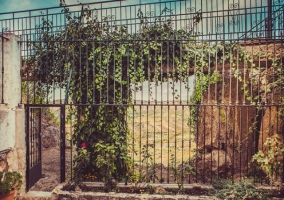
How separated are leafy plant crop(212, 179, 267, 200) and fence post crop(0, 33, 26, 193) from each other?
4.40 metres

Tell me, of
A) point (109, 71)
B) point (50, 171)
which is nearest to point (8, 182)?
point (109, 71)

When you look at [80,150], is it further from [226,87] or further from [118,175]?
[226,87]

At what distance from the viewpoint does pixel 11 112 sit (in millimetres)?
5449

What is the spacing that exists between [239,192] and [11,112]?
511cm

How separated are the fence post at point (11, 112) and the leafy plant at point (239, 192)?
440 cm

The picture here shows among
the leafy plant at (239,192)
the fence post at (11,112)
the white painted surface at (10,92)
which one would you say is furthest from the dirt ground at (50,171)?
the leafy plant at (239,192)

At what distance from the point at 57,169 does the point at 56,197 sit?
448cm

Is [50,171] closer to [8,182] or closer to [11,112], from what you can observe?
[11,112]

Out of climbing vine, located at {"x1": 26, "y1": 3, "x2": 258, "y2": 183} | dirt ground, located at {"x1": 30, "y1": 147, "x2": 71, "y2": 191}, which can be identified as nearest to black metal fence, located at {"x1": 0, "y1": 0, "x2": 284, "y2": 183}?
climbing vine, located at {"x1": 26, "y1": 3, "x2": 258, "y2": 183}

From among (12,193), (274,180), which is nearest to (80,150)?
(12,193)

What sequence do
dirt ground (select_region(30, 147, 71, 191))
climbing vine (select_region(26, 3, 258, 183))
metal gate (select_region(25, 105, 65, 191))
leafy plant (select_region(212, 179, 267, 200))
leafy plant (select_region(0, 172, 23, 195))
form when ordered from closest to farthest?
leafy plant (select_region(0, 172, 23, 195)) → leafy plant (select_region(212, 179, 267, 200)) → metal gate (select_region(25, 105, 65, 191)) → climbing vine (select_region(26, 3, 258, 183)) → dirt ground (select_region(30, 147, 71, 191))

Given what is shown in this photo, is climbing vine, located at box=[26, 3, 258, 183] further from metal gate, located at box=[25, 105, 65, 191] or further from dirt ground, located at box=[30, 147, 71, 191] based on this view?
dirt ground, located at box=[30, 147, 71, 191]

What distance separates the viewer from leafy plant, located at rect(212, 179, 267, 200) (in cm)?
487

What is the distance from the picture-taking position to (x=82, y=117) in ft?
22.9
